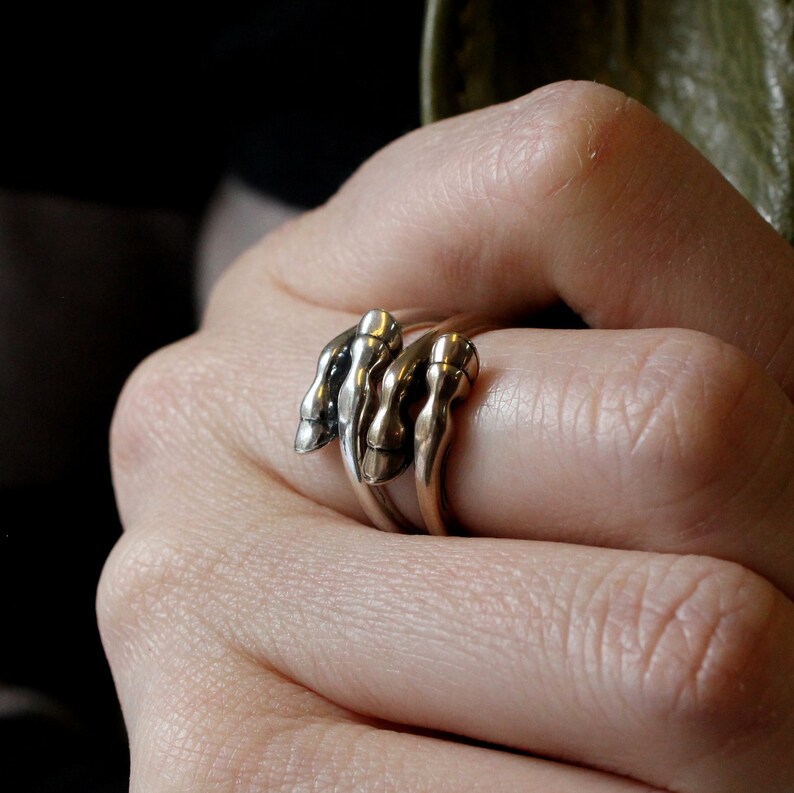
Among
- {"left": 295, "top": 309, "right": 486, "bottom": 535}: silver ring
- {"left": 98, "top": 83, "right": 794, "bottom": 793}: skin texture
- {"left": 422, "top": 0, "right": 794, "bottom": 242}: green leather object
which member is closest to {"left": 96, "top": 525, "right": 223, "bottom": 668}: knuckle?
{"left": 98, "top": 83, "right": 794, "bottom": 793}: skin texture

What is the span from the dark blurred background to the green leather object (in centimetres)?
35

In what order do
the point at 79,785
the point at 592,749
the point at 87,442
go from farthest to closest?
the point at 87,442, the point at 79,785, the point at 592,749

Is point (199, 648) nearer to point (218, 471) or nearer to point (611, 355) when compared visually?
point (218, 471)

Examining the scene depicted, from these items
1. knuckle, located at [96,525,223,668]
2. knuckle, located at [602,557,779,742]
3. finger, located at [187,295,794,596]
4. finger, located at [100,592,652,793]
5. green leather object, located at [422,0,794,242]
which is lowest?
finger, located at [100,592,652,793]

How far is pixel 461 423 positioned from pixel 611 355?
0.09 m

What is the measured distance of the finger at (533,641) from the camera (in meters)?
0.45

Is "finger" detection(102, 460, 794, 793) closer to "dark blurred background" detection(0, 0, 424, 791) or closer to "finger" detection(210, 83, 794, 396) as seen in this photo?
"finger" detection(210, 83, 794, 396)

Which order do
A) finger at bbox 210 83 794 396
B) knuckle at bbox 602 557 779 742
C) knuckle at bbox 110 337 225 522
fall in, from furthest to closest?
knuckle at bbox 110 337 225 522
finger at bbox 210 83 794 396
knuckle at bbox 602 557 779 742

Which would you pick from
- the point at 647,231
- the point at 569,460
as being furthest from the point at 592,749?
the point at 647,231

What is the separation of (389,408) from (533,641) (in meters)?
0.15

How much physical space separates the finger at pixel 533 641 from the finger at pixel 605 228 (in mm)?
159

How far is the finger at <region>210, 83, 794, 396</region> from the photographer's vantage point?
545 mm

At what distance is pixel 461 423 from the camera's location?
A: 538 millimetres

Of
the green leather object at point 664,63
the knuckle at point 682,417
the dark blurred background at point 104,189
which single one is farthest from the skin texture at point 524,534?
the dark blurred background at point 104,189
